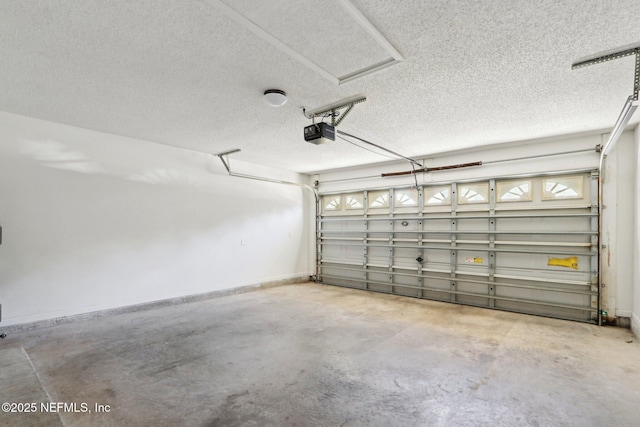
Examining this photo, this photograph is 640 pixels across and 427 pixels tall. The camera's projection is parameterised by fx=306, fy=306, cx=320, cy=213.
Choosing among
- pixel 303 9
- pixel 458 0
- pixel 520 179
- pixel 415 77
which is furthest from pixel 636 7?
pixel 520 179

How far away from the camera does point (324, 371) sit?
2814mm

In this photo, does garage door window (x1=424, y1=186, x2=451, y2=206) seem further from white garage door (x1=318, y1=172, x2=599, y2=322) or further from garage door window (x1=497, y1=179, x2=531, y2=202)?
garage door window (x1=497, y1=179, x2=531, y2=202)

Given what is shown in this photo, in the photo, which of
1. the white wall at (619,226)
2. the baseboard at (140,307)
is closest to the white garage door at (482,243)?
the white wall at (619,226)

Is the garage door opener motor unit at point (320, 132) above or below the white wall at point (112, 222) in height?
above

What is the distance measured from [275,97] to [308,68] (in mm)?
576

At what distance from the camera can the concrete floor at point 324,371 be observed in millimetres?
2156

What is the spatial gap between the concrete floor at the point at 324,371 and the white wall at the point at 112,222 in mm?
522

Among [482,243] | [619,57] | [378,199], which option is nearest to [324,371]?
[619,57]

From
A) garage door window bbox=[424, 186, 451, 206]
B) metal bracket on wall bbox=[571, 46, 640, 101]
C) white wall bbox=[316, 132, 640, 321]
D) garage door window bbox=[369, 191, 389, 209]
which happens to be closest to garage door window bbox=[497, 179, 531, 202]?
white wall bbox=[316, 132, 640, 321]

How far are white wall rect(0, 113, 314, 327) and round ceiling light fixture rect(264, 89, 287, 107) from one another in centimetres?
300

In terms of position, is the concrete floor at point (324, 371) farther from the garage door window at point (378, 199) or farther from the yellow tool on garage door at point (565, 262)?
the garage door window at point (378, 199)

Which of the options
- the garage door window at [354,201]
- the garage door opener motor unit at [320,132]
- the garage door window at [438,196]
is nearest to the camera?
the garage door opener motor unit at [320,132]

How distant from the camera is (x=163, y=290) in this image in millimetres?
5145

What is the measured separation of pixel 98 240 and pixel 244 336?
8.75 feet
